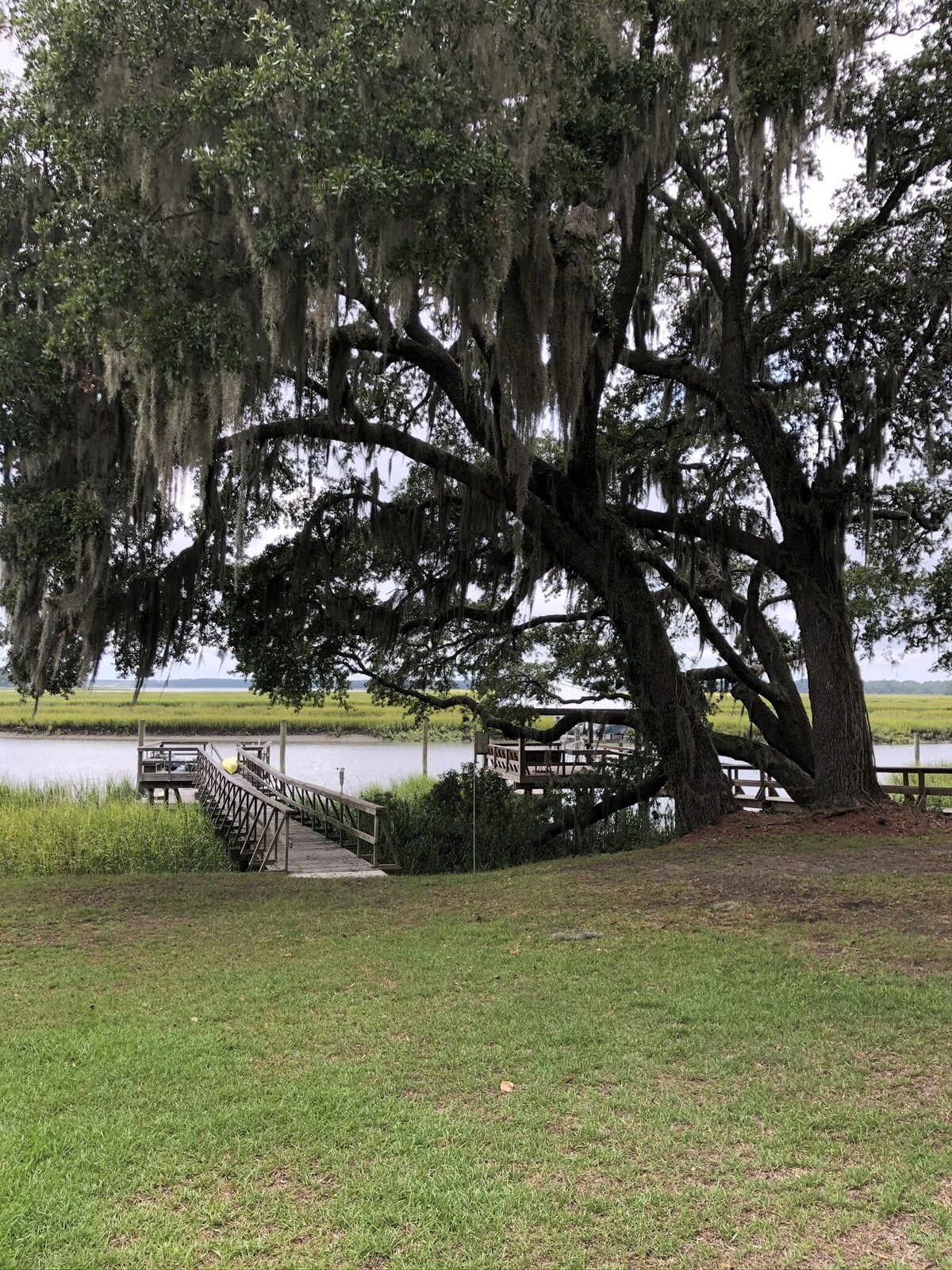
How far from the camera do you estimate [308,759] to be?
112 feet

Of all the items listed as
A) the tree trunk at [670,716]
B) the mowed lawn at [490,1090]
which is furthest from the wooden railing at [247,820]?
the tree trunk at [670,716]

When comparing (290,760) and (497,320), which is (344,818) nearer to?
(497,320)

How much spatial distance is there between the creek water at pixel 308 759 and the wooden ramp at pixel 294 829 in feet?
20.2

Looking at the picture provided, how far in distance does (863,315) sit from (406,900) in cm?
767

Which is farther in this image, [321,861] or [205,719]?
[205,719]

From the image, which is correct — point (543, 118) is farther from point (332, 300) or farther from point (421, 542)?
point (421, 542)

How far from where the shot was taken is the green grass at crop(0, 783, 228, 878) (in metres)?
11.7

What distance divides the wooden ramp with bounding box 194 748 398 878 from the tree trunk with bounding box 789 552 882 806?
5.26m

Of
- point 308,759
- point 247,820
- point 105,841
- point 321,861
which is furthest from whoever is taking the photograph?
point 308,759

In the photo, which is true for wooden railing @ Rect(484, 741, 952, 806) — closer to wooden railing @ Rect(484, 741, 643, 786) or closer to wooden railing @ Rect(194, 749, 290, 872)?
wooden railing @ Rect(484, 741, 643, 786)

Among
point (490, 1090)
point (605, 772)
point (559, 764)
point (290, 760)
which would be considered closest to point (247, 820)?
point (605, 772)

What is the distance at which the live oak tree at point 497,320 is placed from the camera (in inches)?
253

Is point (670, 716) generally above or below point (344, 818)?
above

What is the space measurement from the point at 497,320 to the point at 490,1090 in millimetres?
6190
